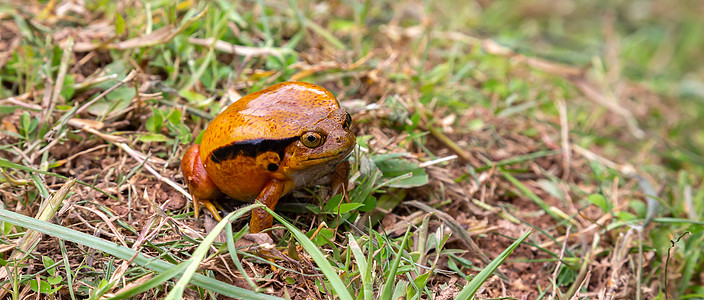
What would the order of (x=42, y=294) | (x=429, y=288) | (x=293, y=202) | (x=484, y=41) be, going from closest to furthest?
(x=42, y=294) → (x=429, y=288) → (x=293, y=202) → (x=484, y=41)

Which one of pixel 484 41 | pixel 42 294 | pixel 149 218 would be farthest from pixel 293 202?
pixel 484 41

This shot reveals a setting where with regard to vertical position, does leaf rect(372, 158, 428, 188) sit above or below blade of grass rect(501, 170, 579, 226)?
above

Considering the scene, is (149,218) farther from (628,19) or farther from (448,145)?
(628,19)

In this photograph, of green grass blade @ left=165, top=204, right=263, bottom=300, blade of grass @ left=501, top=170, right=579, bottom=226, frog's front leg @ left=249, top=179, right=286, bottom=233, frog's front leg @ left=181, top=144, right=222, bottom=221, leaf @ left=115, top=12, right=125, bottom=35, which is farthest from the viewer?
leaf @ left=115, top=12, right=125, bottom=35

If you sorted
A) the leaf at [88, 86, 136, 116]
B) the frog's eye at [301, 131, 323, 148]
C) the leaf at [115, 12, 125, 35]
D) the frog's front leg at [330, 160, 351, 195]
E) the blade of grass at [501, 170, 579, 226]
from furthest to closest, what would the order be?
1. the leaf at [115, 12, 125, 35]
2. the blade of grass at [501, 170, 579, 226]
3. the leaf at [88, 86, 136, 116]
4. the frog's front leg at [330, 160, 351, 195]
5. the frog's eye at [301, 131, 323, 148]

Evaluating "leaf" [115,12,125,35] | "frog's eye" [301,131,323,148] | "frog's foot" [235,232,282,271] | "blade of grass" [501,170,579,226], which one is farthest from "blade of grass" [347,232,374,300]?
"leaf" [115,12,125,35]

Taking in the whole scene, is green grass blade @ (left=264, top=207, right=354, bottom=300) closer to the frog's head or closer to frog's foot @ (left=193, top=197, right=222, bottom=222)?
the frog's head

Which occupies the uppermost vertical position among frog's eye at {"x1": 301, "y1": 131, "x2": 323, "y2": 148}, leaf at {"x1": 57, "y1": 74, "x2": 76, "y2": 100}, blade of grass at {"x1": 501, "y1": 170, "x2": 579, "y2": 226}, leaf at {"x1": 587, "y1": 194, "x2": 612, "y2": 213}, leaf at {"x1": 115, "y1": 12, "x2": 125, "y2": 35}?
Result: frog's eye at {"x1": 301, "y1": 131, "x2": 323, "y2": 148}

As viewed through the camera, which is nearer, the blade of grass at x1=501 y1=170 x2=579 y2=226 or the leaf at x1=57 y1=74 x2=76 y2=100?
the leaf at x1=57 y1=74 x2=76 y2=100
